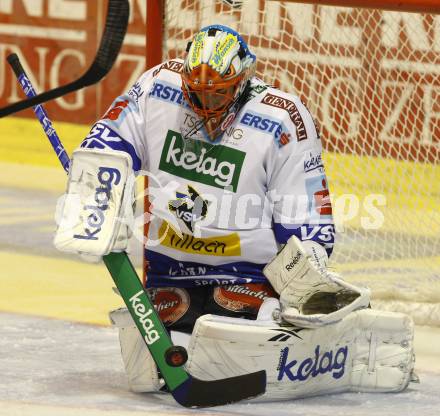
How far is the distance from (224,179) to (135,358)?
0.59 m

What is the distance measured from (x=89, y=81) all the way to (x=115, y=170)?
1297 millimetres

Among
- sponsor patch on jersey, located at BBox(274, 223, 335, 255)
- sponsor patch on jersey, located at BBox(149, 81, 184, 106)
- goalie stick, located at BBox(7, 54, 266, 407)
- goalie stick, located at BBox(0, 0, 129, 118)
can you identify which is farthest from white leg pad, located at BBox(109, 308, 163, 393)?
goalie stick, located at BBox(0, 0, 129, 118)

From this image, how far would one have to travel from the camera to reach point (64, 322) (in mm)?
5320

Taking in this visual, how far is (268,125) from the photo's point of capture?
429cm

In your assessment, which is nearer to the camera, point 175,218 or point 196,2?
point 175,218

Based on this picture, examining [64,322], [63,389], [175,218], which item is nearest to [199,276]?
[175,218]

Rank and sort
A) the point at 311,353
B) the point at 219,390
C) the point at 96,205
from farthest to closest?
the point at 311,353, the point at 219,390, the point at 96,205

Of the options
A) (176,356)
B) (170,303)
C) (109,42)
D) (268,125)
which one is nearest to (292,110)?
(268,125)

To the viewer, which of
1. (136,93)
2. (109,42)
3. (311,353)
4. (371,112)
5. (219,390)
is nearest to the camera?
(109,42)

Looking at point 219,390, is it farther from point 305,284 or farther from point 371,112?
point 371,112

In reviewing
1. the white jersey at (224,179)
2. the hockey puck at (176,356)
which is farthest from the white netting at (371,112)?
the hockey puck at (176,356)

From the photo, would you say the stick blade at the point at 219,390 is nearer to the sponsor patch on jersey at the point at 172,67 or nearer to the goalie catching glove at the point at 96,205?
Result: the goalie catching glove at the point at 96,205

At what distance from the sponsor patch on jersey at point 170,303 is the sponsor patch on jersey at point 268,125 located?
0.55m

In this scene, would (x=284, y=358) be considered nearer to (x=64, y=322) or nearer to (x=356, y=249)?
(x=64, y=322)
